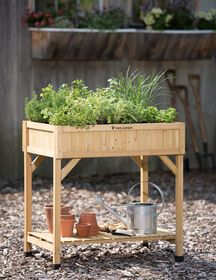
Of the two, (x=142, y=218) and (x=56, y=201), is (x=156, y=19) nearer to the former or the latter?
(x=142, y=218)

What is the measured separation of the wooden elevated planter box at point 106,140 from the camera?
666 cm

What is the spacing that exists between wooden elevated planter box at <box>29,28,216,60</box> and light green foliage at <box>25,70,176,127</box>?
4.14 m

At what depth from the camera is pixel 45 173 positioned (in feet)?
38.3

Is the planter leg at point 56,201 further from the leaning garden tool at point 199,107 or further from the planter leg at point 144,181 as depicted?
the leaning garden tool at point 199,107

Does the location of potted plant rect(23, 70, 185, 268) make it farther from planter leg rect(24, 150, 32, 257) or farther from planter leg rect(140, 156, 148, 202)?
planter leg rect(140, 156, 148, 202)

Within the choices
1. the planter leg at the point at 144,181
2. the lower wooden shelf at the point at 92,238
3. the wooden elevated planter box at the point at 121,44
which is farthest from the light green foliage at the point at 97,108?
the wooden elevated planter box at the point at 121,44

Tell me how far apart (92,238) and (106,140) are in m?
0.67

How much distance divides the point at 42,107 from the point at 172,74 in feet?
18.1

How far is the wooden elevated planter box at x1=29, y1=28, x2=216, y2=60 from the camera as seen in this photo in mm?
11320

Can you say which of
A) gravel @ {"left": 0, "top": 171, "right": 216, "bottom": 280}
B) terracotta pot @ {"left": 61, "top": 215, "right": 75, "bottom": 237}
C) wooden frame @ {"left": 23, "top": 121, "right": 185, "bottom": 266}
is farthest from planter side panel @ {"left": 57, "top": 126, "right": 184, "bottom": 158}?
gravel @ {"left": 0, "top": 171, "right": 216, "bottom": 280}

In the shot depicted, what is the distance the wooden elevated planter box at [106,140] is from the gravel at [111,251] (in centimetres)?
75

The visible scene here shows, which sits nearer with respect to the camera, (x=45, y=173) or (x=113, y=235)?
(x=113, y=235)

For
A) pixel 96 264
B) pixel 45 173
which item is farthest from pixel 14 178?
pixel 96 264

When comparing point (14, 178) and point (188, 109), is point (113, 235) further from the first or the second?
point (188, 109)
